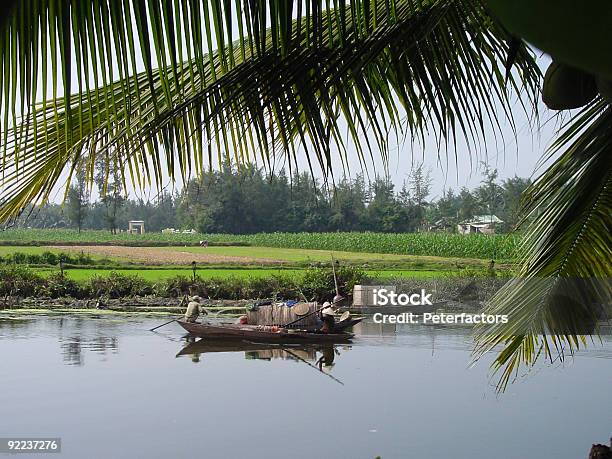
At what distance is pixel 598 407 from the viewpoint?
14445 millimetres

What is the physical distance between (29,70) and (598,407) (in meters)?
15.6

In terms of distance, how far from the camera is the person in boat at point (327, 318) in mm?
9062

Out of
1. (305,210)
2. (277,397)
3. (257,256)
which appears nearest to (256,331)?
(305,210)

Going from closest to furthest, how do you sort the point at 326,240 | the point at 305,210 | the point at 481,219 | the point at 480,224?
the point at 480,224, the point at 481,219, the point at 305,210, the point at 326,240

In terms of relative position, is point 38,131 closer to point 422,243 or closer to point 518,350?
point 518,350

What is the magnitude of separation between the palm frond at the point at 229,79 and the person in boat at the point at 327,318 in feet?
26.6

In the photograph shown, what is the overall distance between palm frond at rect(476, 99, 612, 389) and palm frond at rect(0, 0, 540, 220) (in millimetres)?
122

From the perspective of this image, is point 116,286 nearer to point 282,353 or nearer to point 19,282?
point 19,282

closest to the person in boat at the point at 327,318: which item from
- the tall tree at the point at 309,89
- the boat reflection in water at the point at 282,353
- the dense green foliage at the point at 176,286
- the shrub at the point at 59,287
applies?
the dense green foliage at the point at 176,286

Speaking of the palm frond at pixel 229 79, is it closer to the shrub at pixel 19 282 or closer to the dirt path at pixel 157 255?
the shrub at pixel 19 282

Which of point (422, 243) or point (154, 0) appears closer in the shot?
point (154, 0)

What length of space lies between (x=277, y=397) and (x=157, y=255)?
3559 millimetres

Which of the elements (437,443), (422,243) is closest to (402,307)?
(422,243)

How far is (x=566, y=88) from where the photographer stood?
0.67 ft
